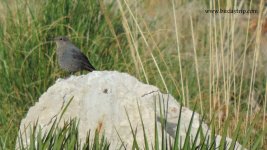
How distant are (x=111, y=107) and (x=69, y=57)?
169cm

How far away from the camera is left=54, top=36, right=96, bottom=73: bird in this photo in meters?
5.09

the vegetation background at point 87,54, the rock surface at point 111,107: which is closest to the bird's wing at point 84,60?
the vegetation background at point 87,54

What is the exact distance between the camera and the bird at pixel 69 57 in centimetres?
509

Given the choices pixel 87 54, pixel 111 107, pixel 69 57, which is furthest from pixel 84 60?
pixel 111 107

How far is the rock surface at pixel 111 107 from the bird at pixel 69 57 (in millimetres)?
1456

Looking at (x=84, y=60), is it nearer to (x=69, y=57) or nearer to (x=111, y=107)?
(x=69, y=57)

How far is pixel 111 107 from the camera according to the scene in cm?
343

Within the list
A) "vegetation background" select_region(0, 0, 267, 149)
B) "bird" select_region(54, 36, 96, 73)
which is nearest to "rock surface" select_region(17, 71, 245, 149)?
"vegetation background" select_region(0, 0, 267, 149)

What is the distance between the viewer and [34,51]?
531cm

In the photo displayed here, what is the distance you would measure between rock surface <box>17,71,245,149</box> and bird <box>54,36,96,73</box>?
146cm

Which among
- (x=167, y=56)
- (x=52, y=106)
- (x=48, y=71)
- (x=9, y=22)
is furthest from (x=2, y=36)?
(x=52, y=106)

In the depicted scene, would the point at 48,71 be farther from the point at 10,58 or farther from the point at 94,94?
the point at 94,94

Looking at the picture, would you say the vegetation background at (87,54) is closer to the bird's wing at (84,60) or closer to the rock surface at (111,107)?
the bird's wing at (84,60)

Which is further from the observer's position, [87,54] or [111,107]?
[87,54]
